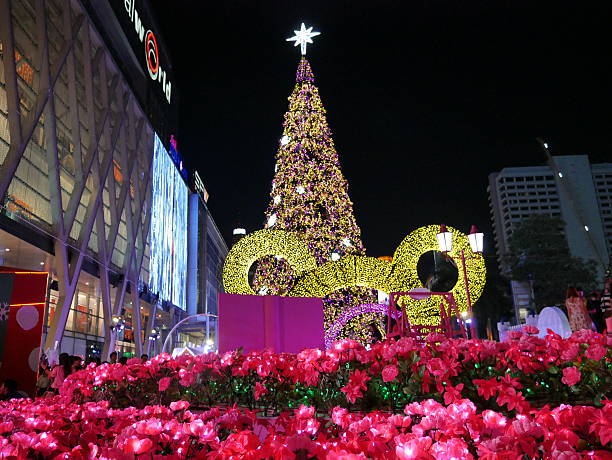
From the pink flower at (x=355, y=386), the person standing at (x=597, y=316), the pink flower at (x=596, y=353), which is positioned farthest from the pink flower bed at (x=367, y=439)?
the person standing at (x=597, y=316)

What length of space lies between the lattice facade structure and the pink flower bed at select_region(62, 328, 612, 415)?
16799 mm

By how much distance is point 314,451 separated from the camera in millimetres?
1611

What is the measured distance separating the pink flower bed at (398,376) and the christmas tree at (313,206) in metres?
12.3

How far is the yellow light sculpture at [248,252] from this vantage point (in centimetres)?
1346

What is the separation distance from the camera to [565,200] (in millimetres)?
82188

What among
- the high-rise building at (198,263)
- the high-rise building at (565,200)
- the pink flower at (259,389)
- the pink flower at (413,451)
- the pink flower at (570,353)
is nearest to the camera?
the pink flower at (413,451)

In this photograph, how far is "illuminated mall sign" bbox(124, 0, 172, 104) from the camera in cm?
3705

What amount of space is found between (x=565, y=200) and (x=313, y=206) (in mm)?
76545

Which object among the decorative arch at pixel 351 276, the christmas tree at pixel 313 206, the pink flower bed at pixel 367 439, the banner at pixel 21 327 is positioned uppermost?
the christmas tree at pixel 313 206

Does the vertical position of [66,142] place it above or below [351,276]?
above

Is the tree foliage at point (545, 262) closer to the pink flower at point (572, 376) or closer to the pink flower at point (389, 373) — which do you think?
the pink flower at point (572, 376)

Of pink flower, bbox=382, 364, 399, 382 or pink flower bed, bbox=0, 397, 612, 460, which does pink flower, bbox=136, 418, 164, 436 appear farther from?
pink flower, bbox=382, 364, 399, 382

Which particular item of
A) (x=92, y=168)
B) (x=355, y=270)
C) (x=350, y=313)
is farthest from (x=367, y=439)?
(x=92, y=168)

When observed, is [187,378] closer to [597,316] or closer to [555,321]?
[555,321]
